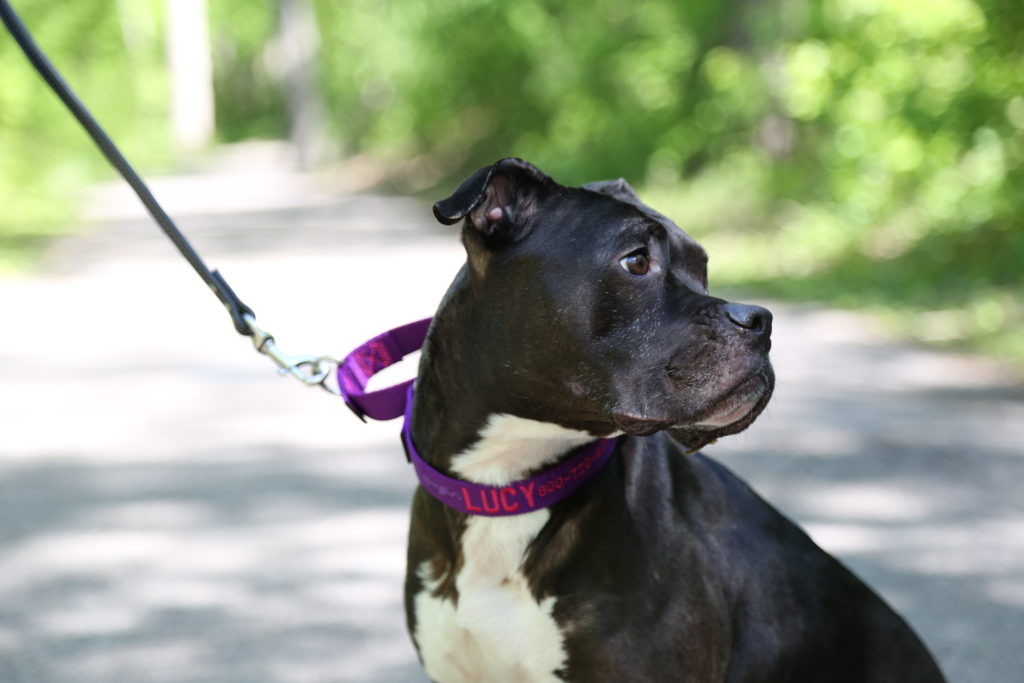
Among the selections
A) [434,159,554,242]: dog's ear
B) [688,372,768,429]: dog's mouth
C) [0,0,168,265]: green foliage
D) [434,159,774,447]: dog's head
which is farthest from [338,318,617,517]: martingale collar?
[0,0,168,265]: green foliage

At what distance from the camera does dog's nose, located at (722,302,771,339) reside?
231 centimetres

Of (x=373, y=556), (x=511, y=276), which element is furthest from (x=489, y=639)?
(x=373, y=556)

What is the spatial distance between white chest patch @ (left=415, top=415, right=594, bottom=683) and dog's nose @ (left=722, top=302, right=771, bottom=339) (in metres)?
0.40

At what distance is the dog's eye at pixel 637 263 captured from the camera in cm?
238

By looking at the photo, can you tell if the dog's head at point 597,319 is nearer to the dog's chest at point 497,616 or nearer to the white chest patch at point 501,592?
the white chest patch at point 501,592

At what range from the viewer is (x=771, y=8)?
42.5 ft

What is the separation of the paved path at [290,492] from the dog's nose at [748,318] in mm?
1919

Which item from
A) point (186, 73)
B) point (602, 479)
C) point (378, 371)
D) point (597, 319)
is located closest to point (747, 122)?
point (378, 371)

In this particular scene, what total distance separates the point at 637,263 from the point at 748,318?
0.81 feet

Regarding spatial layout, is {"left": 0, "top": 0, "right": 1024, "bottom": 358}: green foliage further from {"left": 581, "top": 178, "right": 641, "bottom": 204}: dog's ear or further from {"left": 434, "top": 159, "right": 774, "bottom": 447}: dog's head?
{"left": 434, "top": 159, "right": 774, "bottom": 447}: dog's head

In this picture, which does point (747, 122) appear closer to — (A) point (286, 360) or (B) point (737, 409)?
(A) point (286, 360)

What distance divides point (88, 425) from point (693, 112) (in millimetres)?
11138

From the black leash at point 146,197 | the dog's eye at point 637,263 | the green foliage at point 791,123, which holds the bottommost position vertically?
the dog's eye at point 637,263

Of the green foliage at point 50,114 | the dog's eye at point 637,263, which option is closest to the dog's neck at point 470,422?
the dog's eye at point 637,263
